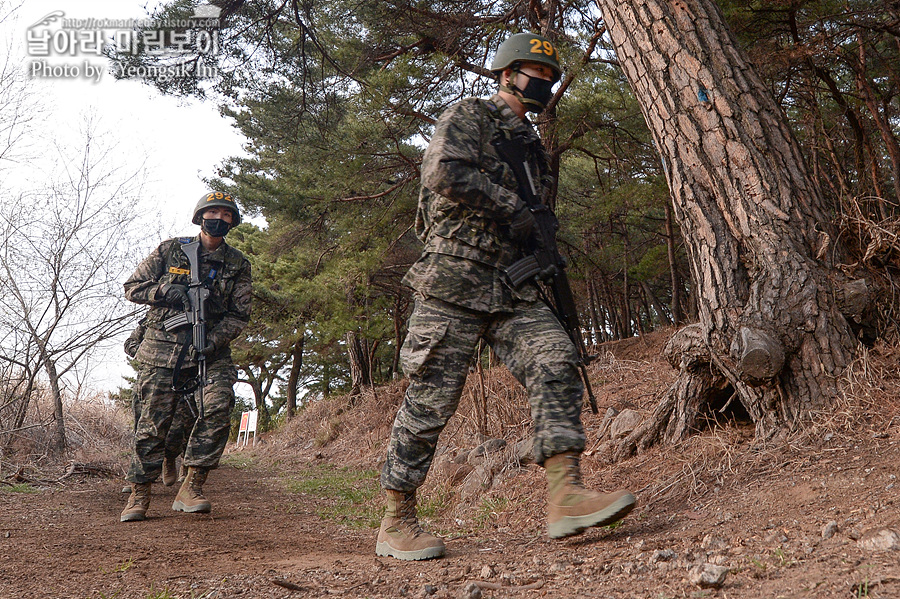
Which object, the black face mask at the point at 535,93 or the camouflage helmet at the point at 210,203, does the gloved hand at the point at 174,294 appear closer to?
the camouflage helmet at the point at 210,203

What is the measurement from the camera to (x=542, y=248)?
2914 millimetres

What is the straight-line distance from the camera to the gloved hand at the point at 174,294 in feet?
15.8

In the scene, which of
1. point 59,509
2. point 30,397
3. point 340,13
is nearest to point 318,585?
point 59,509

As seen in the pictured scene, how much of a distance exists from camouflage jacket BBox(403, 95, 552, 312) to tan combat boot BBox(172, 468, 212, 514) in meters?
2.74

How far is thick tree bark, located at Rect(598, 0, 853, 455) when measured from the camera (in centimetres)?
305

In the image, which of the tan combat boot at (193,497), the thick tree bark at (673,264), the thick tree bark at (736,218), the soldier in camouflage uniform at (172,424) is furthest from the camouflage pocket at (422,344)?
the thick tree bark at (673,264)

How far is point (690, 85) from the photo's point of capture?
3.42m

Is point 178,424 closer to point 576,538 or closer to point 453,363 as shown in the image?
point 453,363

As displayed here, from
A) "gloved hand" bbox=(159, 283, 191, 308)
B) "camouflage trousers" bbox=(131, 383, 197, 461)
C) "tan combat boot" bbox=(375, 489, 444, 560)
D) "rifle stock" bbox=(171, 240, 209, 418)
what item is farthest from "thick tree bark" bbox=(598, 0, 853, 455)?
"camouflage trousers" bbox=(131, 383, 197, 461)

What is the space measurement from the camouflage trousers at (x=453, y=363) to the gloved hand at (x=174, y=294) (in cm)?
273

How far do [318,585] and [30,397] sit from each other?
6.19m

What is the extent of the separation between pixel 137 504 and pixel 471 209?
10.8 ft

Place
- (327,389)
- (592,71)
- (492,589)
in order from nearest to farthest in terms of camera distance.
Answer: (492,589) → (592,71) → (327,389)

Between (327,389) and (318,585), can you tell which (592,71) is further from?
(327,389)
